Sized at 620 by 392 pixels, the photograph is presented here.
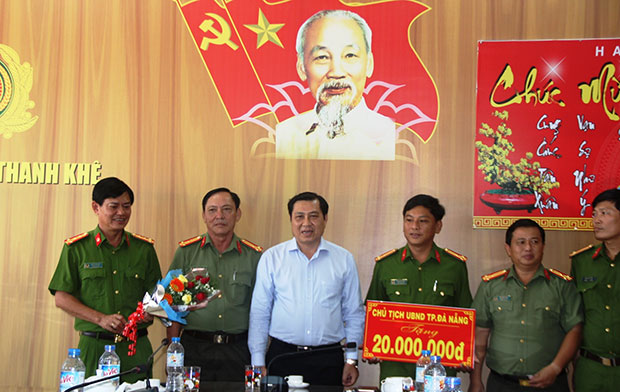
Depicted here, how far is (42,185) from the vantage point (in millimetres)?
4996

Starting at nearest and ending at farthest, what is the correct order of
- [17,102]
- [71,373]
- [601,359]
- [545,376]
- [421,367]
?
[71,373] → [421,367] → [545,376] → [601,359] → [17,102]

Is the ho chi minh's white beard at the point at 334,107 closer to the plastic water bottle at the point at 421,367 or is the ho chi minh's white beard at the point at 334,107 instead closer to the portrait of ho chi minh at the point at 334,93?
the portrait of ho chi minh at the point at 334,93

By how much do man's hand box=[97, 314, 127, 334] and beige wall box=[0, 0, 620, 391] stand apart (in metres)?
1.17

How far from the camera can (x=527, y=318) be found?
3.70 metres

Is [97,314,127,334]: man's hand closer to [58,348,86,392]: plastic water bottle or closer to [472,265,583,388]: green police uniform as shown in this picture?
[58,348,86,392]: plastic water bottle

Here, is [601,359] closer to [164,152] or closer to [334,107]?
[334,107]

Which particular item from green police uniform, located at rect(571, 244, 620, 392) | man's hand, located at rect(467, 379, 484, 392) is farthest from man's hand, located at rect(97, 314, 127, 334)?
green police uniform, located at rect(571, 244, 620, 392)

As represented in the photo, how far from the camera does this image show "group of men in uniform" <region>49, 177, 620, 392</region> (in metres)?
3.69

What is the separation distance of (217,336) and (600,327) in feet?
7.62

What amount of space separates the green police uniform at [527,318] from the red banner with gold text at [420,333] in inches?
25.1

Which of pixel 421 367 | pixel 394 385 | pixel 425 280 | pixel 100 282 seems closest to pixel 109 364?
pixel 100 282

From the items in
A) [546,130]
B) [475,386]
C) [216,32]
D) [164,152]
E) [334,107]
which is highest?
[216,32]

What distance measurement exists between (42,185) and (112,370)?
2492mm

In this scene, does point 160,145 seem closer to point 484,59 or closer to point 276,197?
point 276,197
